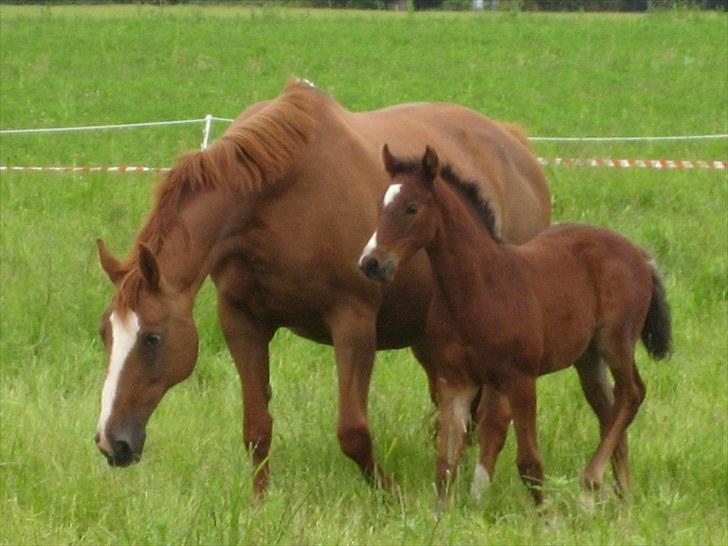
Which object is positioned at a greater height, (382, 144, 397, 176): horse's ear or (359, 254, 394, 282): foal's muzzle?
(382, 144, 397, 176): horse's ear

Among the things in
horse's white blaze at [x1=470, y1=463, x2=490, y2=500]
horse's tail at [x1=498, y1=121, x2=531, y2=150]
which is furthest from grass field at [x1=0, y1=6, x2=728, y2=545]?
horse's tail at [x1=498, y1=121, x2=531, y2=150]

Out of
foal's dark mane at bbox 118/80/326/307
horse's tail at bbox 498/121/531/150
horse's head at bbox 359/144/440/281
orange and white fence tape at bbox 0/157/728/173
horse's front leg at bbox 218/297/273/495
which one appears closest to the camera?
horse's head at bbox 359/144/440/281

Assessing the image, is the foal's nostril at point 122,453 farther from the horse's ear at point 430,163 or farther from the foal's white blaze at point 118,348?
the horse's ear at point 430,163

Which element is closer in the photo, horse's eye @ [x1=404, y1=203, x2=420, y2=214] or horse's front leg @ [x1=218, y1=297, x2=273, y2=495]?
horse's eye @ [x1=404, y1=203, x2=420, y2=214]

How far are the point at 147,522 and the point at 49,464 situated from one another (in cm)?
140

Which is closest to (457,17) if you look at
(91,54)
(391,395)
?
(91,54)

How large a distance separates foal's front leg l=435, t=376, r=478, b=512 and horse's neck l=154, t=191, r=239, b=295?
1076mm

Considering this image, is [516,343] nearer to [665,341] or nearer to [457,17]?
[665,341]

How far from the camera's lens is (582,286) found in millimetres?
6523

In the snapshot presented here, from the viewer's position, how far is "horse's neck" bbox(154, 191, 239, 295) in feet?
19.5

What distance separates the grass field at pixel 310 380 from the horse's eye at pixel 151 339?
59 centimetres

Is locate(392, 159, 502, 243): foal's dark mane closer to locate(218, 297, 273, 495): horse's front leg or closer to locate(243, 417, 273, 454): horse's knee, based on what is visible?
locate(218, 297, 273, 495): horse's front leg

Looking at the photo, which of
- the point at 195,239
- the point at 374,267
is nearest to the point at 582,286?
the point at 374,267

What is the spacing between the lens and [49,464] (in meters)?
6.46
